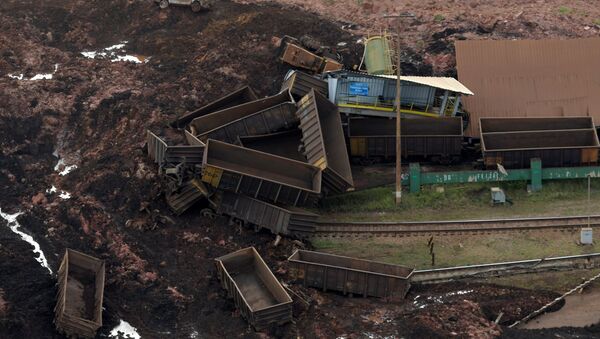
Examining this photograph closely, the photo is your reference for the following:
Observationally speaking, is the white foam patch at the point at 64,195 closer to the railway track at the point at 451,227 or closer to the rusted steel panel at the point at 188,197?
the rusted steel panel at the point at 188,197

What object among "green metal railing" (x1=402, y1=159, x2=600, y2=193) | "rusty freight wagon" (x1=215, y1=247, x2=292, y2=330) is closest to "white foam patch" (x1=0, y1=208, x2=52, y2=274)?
"rusty freight wagon" (x1=215, y1=247, x2=292, y2=330)

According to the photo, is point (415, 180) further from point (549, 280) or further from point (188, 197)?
point (188, 197)

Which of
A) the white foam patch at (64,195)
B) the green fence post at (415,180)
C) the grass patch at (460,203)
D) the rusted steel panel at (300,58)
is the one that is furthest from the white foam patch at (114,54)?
the green fence post at (415,180)

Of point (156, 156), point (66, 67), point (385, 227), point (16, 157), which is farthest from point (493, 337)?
point (66, 67)

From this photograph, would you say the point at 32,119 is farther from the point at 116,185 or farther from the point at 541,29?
the point at 541,29

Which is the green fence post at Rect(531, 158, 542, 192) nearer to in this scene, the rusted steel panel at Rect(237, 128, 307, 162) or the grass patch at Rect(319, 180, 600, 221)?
the grass patch at Rect(319, 180, 600, 221)

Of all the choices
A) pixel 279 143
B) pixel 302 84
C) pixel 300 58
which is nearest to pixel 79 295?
pixel 279 143
